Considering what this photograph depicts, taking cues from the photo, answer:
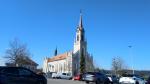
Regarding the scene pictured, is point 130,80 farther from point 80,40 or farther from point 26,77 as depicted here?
point 80,40

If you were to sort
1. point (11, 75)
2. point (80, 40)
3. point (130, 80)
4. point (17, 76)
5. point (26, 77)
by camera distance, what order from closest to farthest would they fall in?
point (11, 75) < point (17, 76) < point (26, 77) < point (130, 80) < point (80, 40)

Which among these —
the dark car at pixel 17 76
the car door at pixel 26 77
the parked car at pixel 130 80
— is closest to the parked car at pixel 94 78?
the parked car at pixel 130 80

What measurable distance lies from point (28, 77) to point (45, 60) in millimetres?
169792

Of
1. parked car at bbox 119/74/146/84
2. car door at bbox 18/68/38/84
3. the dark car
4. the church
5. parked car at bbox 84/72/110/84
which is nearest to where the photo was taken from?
the dark car

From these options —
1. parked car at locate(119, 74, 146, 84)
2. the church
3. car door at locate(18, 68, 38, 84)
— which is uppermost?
the church

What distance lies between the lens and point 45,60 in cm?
19100

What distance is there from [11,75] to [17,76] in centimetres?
38

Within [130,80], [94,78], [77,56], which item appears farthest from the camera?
[77,56]

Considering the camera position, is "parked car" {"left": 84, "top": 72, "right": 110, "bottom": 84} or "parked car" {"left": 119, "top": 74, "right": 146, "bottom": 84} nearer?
"parked car" {"left": 84, "top": 72, "right": 110, "bottom": 84}

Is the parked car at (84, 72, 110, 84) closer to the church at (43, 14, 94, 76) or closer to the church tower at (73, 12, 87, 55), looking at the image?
the church at (43, 14, 94, 76)

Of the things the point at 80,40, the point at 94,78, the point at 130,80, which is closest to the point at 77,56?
the point at 80,40

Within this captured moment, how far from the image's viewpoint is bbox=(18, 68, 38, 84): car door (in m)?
21.6

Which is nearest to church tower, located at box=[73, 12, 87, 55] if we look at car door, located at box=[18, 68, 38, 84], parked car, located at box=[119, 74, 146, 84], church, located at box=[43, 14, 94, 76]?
church, located at box=[43, 14, 94, 76]

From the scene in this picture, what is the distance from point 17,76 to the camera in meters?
21.4
